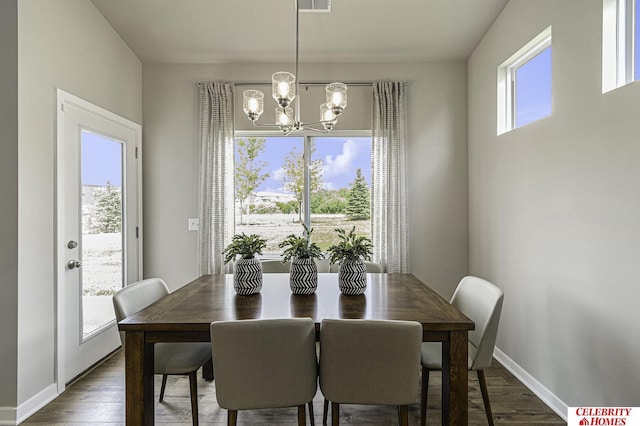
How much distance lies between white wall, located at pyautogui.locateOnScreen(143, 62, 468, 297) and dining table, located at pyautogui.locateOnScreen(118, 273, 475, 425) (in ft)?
5.67

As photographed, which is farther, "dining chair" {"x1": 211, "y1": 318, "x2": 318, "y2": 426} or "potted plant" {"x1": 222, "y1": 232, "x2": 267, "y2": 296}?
"potted plant" {"x1": 222, "y1": 232, "x2": 267, "y2": 296}

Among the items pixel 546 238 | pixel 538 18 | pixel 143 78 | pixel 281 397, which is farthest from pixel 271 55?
pixel 281 397

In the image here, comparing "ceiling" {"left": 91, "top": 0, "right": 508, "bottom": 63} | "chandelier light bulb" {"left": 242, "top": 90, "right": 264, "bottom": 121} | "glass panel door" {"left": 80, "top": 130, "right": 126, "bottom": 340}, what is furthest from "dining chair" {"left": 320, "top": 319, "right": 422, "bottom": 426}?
"ceiling" {"left": 91, "top": 0, "right": 508, "bottom": 63}

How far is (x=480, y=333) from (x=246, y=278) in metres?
1.31

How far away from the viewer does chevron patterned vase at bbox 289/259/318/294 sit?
6.92ft

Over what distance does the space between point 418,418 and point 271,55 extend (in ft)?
10.7

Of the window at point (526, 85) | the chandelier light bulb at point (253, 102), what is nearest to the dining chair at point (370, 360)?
the chandelier light bulb at point (253, 102)

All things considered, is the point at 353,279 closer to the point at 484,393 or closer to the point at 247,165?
the point at 484,393

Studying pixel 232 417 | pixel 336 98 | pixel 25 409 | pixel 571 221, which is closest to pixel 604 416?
pixel 571 221

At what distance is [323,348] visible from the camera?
1.52m

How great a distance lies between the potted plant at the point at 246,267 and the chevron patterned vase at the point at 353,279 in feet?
1.65

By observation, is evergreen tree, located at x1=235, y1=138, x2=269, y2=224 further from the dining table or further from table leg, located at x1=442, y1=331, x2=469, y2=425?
table leg, located at x1=442, y1=331, x2=469, y2=425

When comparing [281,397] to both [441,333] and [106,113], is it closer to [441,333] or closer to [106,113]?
[441,333]

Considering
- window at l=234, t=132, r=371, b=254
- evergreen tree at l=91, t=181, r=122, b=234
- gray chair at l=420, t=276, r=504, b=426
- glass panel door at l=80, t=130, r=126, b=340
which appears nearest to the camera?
gray chair at l=420, t=276, r=504, b=426
